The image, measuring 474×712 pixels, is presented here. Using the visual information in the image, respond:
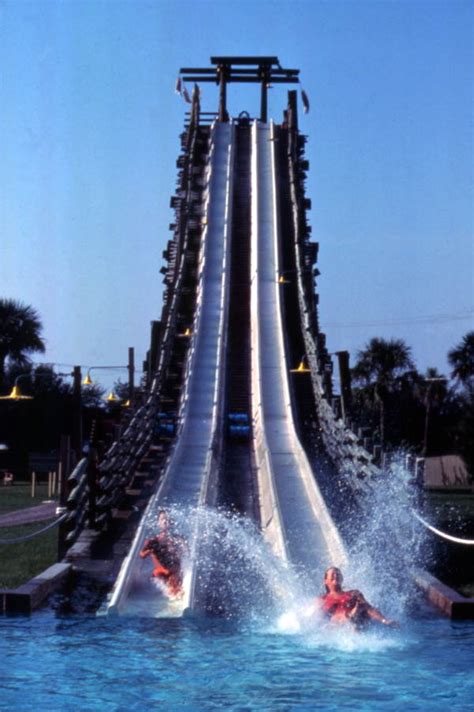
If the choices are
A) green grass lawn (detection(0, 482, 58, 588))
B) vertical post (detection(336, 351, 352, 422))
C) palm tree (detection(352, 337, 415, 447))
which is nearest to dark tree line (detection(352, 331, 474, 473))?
palm tree (detection(352, 337, 415, 447))

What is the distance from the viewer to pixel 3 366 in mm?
58906

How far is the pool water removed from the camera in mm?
8867

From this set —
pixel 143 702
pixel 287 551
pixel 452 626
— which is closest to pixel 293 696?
pixel 143 702

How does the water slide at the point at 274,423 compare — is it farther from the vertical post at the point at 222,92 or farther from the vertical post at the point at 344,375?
the vertical post at the point at 222,92

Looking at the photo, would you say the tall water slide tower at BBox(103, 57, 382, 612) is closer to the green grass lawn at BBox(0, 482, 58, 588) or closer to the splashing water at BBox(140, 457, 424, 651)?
the splashing water at BBox(140, 457, 424, 651)

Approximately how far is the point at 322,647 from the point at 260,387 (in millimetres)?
17379

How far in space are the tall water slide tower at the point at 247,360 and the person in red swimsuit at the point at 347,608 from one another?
1.91 m

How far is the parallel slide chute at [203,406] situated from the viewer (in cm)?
1330

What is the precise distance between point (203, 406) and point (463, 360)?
123 ft

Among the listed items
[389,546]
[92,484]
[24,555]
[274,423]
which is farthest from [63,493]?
[274,423]

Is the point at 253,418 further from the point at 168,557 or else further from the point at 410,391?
the point at 410,391

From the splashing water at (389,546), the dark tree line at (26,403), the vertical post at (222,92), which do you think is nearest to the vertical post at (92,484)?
the splashing water at (389,546)

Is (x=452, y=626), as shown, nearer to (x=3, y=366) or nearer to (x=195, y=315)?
(x=195, y=315)

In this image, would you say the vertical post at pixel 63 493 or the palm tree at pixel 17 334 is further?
the palm tree at pixel 17 334
